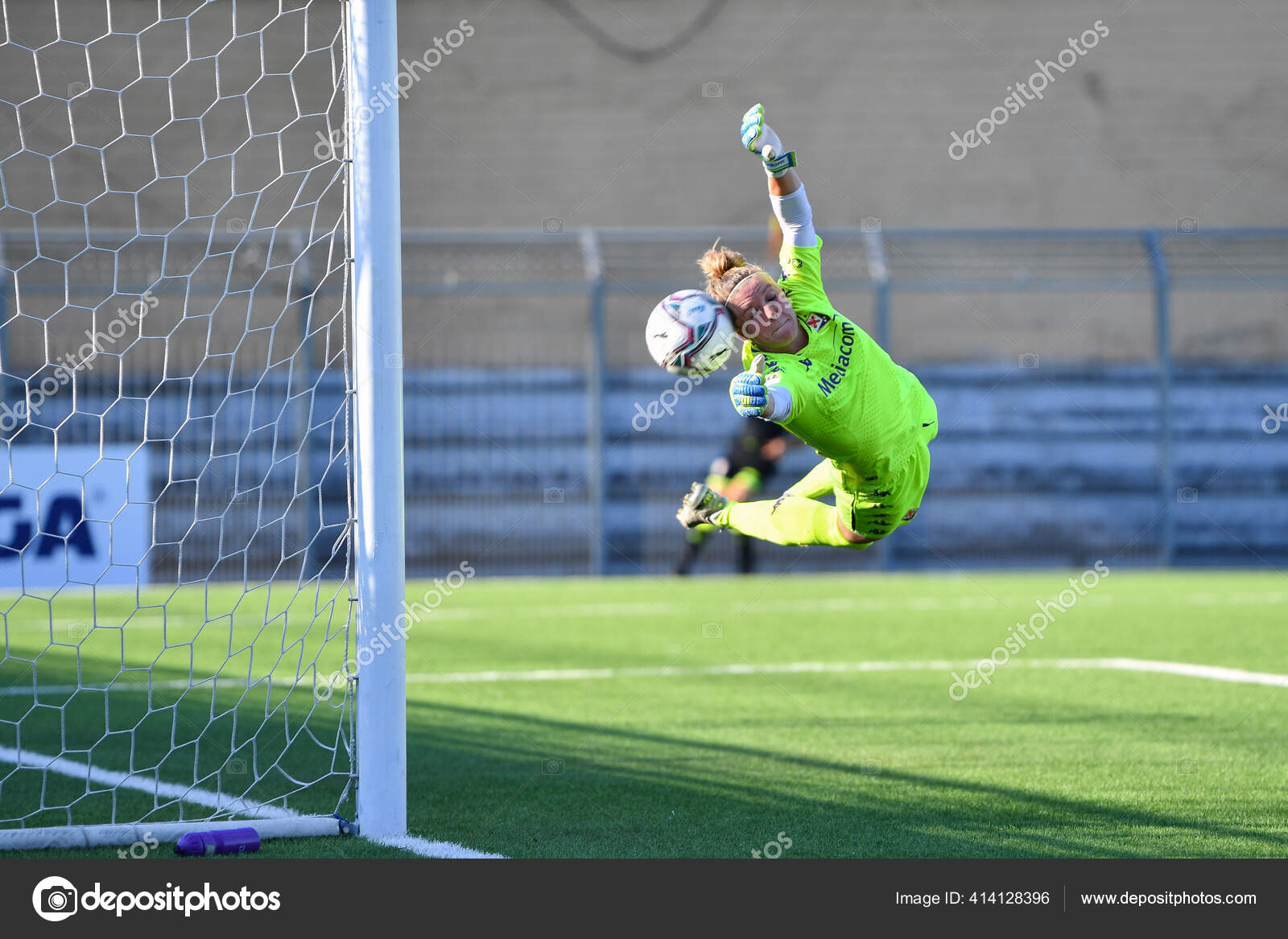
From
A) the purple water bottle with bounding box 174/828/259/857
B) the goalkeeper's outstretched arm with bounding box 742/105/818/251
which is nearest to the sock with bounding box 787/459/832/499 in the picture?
the goalkeeper's outstretched arm with bounding box 742/105/818/251

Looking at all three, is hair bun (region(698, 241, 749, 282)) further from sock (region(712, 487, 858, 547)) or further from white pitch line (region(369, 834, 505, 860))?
white pitch line (region(369, 834, 505, 860))

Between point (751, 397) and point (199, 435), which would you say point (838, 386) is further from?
point (199, 435)

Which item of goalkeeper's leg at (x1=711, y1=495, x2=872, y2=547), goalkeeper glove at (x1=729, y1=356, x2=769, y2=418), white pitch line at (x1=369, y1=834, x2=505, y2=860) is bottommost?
white pitch line at (x1=369, y1=834, x2=505, y2=860)

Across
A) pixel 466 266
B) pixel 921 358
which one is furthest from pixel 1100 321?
pixel 466 266

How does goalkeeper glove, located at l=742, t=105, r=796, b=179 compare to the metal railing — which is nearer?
goalkeeper glove, located at l=742, t=105, r=796, b=179

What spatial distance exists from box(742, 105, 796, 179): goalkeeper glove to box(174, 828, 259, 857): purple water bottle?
8.76 ft

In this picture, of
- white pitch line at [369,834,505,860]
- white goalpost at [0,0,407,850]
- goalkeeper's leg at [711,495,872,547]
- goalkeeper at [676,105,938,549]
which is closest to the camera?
white pitch line at [369,834,505,860]

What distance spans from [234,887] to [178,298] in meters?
11.1

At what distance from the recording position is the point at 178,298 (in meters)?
13.5

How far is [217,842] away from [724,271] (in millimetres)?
2435

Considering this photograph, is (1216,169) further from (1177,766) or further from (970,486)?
(1177,766)

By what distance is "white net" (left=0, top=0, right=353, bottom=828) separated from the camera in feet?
24.6

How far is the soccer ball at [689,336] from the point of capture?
4195 millimetres

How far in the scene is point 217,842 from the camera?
12.4 ft
